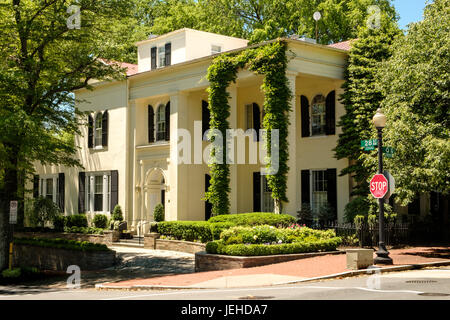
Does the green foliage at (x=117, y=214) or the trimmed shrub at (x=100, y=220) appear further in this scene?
the trimmed shrub at (x=100, y=220)

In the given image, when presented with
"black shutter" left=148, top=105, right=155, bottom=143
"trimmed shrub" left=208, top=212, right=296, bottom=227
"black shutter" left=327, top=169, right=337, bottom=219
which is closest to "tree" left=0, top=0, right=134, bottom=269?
"trimmed shrub" left=208, top=212, right=296, bottom=227

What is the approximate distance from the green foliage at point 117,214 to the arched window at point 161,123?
4644 mm

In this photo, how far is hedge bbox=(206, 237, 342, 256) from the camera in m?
18.7

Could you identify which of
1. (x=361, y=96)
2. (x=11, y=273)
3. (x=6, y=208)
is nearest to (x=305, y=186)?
(x=361, y=96)

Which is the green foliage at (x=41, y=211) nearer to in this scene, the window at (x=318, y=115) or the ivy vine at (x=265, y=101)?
the ivy vine at (x=265, y=101)

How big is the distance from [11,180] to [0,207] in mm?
1202

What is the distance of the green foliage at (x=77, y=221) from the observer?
3422 centimetres

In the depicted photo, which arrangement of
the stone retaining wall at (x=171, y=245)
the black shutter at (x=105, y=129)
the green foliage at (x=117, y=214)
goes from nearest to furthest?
the stone retaining wall at (x=171, y=245)
the green foliage at (x=117, y=214)
the black shutter at (x=105, y=129)

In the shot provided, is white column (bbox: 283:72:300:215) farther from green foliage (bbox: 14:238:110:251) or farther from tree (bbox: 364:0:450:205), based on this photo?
green foliage (bbox: 14:238:110:251)

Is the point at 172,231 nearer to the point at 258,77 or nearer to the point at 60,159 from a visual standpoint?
the point at 60,159

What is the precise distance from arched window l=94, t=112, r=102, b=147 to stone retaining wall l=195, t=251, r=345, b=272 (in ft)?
58.9

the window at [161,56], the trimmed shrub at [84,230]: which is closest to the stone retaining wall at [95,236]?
the trimmed shrub at [84,230]

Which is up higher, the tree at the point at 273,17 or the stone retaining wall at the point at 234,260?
the tree at the point at 273,17

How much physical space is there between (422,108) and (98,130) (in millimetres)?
21655
